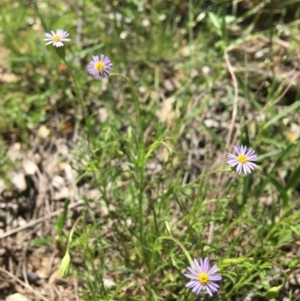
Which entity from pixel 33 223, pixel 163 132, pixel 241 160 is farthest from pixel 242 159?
pixel 33 223

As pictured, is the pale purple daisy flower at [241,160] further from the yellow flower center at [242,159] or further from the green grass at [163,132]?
the green grass at [163,132]

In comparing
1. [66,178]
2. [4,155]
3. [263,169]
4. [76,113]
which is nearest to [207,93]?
[263,169]

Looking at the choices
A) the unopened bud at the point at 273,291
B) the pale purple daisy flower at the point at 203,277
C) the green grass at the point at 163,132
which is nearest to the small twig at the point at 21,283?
the green grass at the point at 163,132

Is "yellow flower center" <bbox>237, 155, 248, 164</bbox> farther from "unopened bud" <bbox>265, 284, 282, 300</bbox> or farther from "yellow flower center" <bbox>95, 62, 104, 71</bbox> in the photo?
"yellow flower center" <bbox>95, 62, 104, 71</bbox>

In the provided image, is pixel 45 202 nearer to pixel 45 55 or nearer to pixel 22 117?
pixel 22 117

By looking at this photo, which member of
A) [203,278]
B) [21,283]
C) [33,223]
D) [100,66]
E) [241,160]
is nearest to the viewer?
[203,278]

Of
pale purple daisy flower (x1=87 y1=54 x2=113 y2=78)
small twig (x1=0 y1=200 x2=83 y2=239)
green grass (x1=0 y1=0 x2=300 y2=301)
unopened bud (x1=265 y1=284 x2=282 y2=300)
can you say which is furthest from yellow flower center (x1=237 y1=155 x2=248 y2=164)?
small twig (x1=0 y1=200 x2=83 y2=239)

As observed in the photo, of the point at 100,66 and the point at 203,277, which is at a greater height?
the point at 100,66

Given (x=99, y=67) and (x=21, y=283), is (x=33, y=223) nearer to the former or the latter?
(x=21, y=283)
